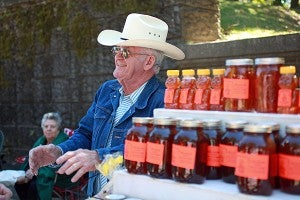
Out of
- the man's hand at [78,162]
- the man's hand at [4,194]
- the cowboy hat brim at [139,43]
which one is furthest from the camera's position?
the man's hand at [4,194]

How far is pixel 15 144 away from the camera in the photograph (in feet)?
23.1

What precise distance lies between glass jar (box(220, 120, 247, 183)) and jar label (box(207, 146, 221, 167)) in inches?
0.6

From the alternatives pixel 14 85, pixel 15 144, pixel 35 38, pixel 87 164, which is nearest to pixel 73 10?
pixel 35 38

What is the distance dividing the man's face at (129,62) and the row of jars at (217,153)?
849 millimetres

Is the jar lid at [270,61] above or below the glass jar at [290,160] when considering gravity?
above

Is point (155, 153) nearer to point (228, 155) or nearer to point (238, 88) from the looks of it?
point (228, 155)

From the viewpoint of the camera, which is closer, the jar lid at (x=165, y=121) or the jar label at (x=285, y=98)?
the jar label at (x=285, y=98)

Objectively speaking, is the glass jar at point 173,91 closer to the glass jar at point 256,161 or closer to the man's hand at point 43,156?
the glass jar at point 256,161

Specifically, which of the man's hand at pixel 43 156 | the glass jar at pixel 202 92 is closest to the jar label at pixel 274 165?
the glass jar at pixel 202 92

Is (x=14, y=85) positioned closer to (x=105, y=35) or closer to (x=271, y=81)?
(x=105, y=35)

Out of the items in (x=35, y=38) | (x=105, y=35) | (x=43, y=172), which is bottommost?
(x=43, y=172)

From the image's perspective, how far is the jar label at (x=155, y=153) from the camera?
1.85 metres

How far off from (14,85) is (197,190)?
19.2 feet

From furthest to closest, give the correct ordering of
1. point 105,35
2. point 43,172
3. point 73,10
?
1. point 73,10
2. point 43,172
3. point 105,35
